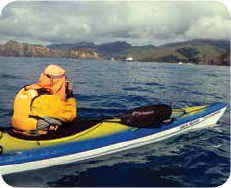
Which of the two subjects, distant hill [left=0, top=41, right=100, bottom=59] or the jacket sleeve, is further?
distant hill [left=0, top=41, right=100, bottom=59]

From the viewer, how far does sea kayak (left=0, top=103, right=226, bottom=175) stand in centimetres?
568

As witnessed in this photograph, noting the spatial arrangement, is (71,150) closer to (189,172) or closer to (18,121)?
(18,121)

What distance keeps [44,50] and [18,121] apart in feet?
336

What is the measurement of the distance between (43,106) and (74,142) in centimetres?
114

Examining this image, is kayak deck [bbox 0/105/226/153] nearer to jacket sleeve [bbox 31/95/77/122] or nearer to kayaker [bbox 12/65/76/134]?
kayaker [bbox 12/65/76/134]

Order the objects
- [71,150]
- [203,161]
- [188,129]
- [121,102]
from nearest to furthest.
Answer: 1. [71,150]
2. [203,161]
3. [188,129]
4. [121,102]

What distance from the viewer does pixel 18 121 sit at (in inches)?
239

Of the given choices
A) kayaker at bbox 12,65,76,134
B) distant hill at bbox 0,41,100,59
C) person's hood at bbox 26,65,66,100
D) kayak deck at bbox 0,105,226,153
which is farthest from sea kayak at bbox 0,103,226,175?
distant hill at bbox 0,41,100,59

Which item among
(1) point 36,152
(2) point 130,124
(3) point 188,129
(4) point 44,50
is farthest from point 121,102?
(4) point 44,50

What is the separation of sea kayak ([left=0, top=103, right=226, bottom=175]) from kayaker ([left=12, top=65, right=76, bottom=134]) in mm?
238

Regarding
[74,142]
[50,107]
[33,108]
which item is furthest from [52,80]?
[74,142]

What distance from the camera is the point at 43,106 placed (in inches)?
231

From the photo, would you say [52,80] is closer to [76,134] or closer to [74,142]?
[76,134]

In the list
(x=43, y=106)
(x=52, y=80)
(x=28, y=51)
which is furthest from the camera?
(x=28, y=51)
